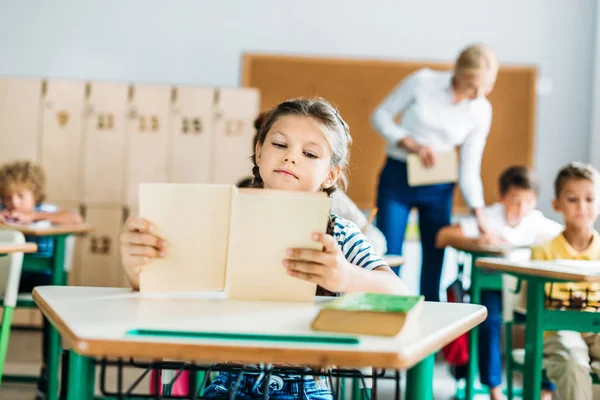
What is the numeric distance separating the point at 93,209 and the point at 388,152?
2328 millimetres

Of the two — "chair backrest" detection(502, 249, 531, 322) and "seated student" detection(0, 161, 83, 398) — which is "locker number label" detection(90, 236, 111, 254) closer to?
"seated student" detection(0, 161, 83, 398)

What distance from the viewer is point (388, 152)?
3727 millimetres

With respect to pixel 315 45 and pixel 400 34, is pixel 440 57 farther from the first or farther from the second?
pixel 315 45

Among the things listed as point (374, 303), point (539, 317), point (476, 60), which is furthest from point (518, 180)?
point (374, 303)

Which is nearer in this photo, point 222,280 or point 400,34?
point 222,280

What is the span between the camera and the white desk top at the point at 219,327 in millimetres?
871

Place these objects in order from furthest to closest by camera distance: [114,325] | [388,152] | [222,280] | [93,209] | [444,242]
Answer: [93,209] < [388,152] < [444,242] < [222,280] < [114,325]

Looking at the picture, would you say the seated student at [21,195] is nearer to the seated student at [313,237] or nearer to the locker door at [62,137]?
the locker door at [62,137]

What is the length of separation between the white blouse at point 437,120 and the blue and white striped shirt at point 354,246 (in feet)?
6.85

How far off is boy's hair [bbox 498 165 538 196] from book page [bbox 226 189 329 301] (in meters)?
2.73

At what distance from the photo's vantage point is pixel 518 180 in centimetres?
373

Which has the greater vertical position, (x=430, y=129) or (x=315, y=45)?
(x=315, y=45)

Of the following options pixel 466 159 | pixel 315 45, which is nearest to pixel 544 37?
pixel 315 45

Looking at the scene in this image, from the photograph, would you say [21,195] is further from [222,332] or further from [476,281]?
[222,332]
